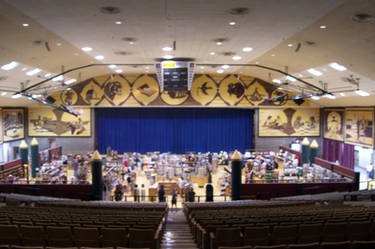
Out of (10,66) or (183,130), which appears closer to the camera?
(10,66)

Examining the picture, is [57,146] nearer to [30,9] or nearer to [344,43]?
[30,9]

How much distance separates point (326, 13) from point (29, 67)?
15255 millimetres

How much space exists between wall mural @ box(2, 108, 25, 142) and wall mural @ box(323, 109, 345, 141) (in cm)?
2860

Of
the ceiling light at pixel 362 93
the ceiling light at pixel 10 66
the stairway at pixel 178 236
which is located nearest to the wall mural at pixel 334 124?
the ceiling light at pixel 362 93

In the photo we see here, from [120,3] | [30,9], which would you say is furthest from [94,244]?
[30,9]

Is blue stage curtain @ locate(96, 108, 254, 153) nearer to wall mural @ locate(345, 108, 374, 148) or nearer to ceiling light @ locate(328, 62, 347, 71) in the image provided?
wall mural @ locate(345, 108, 374, 148)

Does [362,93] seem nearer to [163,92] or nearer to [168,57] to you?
[168,57]

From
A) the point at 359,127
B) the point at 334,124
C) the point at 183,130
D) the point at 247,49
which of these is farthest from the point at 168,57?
the point at 334,124

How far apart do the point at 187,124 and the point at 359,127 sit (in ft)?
52.6

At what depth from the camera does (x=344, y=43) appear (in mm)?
11742

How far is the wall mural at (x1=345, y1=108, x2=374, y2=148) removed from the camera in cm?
2197

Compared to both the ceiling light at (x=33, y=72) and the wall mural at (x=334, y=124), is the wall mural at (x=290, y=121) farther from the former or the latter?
the ceiling light at (x=33, y=72)

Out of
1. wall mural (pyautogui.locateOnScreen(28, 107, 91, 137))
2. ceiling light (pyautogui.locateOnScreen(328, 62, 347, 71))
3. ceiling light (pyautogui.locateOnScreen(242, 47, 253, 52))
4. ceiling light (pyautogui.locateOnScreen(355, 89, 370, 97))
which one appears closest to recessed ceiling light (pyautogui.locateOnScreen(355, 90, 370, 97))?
ceiling light (pyautogui.locateOnScreen(355, 89, 370, 97))

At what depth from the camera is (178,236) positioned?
7.73 meters
